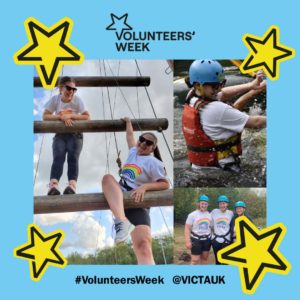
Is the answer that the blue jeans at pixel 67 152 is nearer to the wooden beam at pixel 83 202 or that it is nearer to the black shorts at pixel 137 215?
the wooden beam at pixel 83 202

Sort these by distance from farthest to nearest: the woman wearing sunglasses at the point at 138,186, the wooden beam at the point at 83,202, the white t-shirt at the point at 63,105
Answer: the white t-shirt at the point at 63,105 < the woman wearing sunglasses at the point at 138,186 < the wooden beam at the point at 83,202

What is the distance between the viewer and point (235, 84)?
9.19m

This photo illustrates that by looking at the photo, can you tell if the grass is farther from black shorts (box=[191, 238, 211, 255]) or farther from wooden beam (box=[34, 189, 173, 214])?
wooden beam (box=[34, 189, 173, 214])

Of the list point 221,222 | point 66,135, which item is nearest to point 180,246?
point 221,222

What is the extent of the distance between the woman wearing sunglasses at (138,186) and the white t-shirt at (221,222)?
0.65 metres

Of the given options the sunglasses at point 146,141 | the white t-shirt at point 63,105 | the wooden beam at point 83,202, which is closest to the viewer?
the wooden beam at point 83,202

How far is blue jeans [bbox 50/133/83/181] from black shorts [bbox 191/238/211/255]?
1567 millimetres

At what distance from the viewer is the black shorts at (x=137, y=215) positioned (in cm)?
896

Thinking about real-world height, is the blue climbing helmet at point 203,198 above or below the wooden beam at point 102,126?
below

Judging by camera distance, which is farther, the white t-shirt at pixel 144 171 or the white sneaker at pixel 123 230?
the white t-shirt at pixel 144 171

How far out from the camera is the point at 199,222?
29.9ft

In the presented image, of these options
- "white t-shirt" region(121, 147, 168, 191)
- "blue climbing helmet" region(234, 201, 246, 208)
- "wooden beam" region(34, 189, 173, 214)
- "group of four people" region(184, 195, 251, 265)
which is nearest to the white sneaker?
"wooden beam" region(34, 189, 173, 214)

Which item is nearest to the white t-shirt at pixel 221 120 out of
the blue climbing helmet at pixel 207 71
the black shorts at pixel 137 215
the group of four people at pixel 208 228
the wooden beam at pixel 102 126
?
the blue climbing helmet at pixel 207 71

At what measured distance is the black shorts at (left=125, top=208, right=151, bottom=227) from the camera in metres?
8.96
